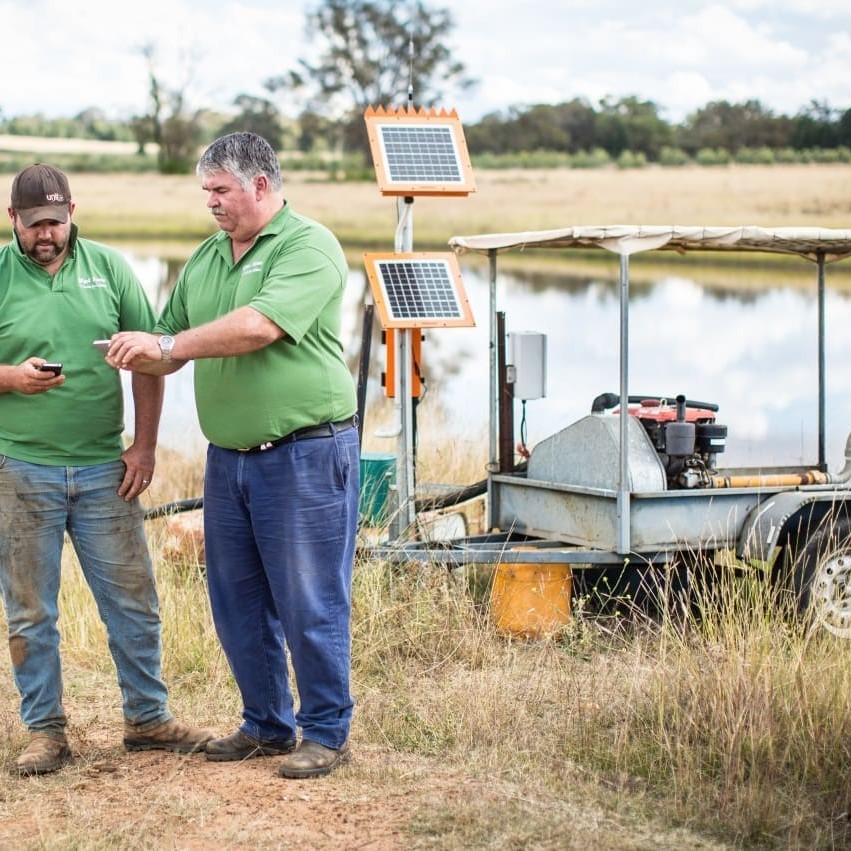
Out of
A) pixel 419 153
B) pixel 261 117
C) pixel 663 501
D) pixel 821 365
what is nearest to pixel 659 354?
pixel 821 365

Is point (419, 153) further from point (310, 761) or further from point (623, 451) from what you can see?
point (310, 761)

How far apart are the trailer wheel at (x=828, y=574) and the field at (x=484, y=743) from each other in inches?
7.7

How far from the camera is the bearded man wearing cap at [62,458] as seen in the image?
4754mm

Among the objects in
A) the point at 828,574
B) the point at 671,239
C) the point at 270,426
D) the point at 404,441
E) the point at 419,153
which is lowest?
the point at 828,574

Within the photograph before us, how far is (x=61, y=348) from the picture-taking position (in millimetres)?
4762

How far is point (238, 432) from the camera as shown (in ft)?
15.3

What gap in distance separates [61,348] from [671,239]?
300 cm

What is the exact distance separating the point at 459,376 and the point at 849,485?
1384 centimetres

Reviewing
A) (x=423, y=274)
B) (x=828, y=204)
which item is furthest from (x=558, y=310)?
(x=423, y=274)

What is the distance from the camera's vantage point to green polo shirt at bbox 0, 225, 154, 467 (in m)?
4.76

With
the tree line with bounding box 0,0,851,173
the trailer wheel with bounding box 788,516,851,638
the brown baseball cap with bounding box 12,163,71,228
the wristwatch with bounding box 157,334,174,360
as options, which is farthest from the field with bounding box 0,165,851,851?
the tree line with bounding box 0,0,851,173

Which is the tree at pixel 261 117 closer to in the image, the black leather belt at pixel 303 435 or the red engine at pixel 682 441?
the red engine at pixel 682 441

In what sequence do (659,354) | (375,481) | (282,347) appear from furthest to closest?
(659,354) → (375,481) → (282,347)

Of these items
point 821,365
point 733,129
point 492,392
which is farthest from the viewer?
point 733,129
